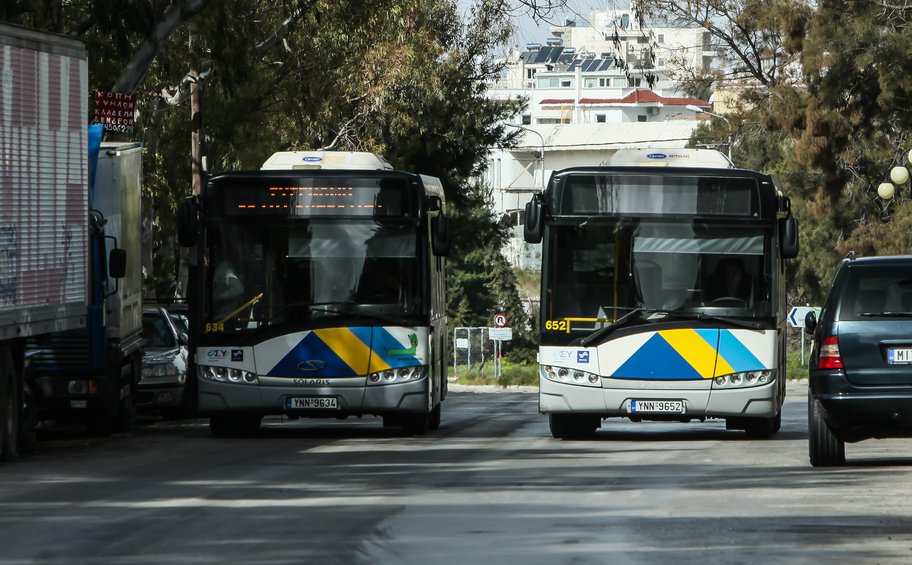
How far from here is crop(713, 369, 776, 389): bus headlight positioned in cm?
1925

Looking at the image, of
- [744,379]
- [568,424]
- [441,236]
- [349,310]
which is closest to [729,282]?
[744,379]

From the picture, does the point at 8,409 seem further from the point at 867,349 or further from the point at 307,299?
the point at 867,349

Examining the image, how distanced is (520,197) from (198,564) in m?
151

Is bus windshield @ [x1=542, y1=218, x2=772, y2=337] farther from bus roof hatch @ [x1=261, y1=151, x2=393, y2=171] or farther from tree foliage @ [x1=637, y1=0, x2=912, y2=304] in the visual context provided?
tree foliage @ [x1=637, y1=0, x2=912, y2=304]

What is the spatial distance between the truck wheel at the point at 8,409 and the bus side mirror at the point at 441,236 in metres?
5.24

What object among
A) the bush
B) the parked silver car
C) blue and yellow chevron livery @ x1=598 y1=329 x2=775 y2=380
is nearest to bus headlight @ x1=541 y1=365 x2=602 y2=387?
blue and yellow chevron livery @ x1=598 y1=329 x2=775 y2=380

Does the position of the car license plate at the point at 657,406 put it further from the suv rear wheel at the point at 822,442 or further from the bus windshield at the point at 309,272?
the suv rear wheel at the point at 822,442

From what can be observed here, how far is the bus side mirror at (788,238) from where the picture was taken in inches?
765

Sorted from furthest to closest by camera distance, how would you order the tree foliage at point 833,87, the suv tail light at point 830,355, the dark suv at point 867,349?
the tree foliage at point 833,87 < the suv tail light at point 830,355 < the dark suv at point 867,349

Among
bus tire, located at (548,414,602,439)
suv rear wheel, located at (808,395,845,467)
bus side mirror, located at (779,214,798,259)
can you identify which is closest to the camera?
suv rear wheel, located at (808,395,845,467)

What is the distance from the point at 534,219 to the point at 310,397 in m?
3.13

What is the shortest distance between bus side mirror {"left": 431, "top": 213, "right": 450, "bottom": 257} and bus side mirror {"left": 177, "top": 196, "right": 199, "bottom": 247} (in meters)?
2.64

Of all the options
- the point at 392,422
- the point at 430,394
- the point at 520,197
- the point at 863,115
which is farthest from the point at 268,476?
the point at 520,197

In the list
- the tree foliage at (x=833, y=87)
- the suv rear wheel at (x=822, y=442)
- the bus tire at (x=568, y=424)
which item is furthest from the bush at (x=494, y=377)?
the suv rear wheel at (x=822, y=442)
